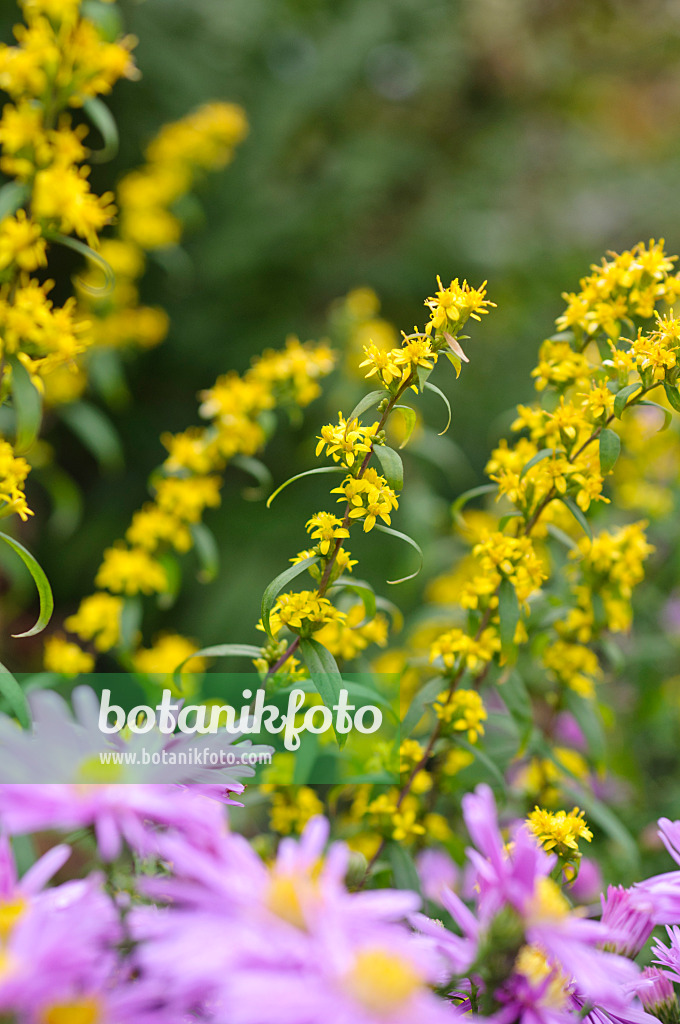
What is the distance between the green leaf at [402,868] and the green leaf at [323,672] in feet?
0.48

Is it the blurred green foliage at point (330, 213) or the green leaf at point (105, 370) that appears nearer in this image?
the green leaf at point (105, 370)

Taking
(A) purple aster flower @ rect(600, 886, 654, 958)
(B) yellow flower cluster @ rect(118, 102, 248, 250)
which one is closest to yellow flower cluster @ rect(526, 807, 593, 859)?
(A) purple aster flower @ rect(600, 886, 654, 958)

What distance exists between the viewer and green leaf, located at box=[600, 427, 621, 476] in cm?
50

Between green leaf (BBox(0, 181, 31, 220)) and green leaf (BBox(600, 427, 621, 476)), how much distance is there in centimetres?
46

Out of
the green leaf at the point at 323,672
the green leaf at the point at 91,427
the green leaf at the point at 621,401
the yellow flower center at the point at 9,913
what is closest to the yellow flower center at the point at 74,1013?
the yellow flower center at the point at 9,913

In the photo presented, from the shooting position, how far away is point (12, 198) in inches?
22.5

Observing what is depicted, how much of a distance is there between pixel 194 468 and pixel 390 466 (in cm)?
32

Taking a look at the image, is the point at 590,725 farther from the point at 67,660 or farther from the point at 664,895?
the point at 67,660

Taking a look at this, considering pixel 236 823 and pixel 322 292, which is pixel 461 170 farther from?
pixel 236 823

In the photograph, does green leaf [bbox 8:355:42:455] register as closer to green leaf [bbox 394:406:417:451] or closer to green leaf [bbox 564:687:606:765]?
green leaf [bbox 394:406:417:451]

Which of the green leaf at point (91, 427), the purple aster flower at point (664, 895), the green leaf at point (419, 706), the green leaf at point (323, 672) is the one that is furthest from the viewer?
the green leaf at point (91, 427)

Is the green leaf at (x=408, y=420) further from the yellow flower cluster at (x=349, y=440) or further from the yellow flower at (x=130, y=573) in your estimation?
the yellow flower at (x=130, y=573)

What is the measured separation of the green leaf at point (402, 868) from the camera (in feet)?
1.80

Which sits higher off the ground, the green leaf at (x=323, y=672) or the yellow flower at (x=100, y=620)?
the yellow flower at (x=100, y=620)
